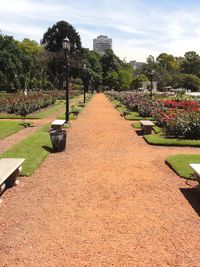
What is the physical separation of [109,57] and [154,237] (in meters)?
109

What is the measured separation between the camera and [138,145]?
41.9 feet

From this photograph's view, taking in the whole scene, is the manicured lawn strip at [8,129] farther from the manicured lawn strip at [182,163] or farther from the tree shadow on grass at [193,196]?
the tree shadow on grass at [193,196]

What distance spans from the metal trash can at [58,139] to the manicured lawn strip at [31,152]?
22 centimetres

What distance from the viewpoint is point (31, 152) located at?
10711 mm

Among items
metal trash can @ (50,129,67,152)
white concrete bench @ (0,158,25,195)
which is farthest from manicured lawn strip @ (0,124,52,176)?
white concrete bench @ (0,158,25,195)

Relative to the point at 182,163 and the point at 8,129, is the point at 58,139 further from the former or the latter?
the point at 8,129

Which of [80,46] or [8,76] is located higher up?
[80,46]

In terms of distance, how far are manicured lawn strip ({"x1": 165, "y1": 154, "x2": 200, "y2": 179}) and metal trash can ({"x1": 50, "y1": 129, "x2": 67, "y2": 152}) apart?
2882mm

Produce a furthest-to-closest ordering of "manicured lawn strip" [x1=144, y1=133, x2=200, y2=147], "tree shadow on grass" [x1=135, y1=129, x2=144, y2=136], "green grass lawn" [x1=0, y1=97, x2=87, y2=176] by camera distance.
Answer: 1. "tree shadow on grass" [x1=135, y1=129, x2=144, y2=136]
2. "manicured lawn strip" [x1=144, y1=133, x2=200, y2=147]
3. "green grass lawn" [x1=0, y1=97, x2=87, y2=176]

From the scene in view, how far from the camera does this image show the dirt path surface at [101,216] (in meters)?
4.73

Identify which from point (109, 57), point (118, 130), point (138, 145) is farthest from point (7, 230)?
point (109, 57)

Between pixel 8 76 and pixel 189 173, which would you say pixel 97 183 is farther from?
pixel 8 76

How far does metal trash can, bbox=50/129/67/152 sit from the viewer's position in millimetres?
11172

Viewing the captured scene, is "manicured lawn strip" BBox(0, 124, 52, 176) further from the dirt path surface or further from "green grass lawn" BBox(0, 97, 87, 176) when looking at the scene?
the dirt path surface
